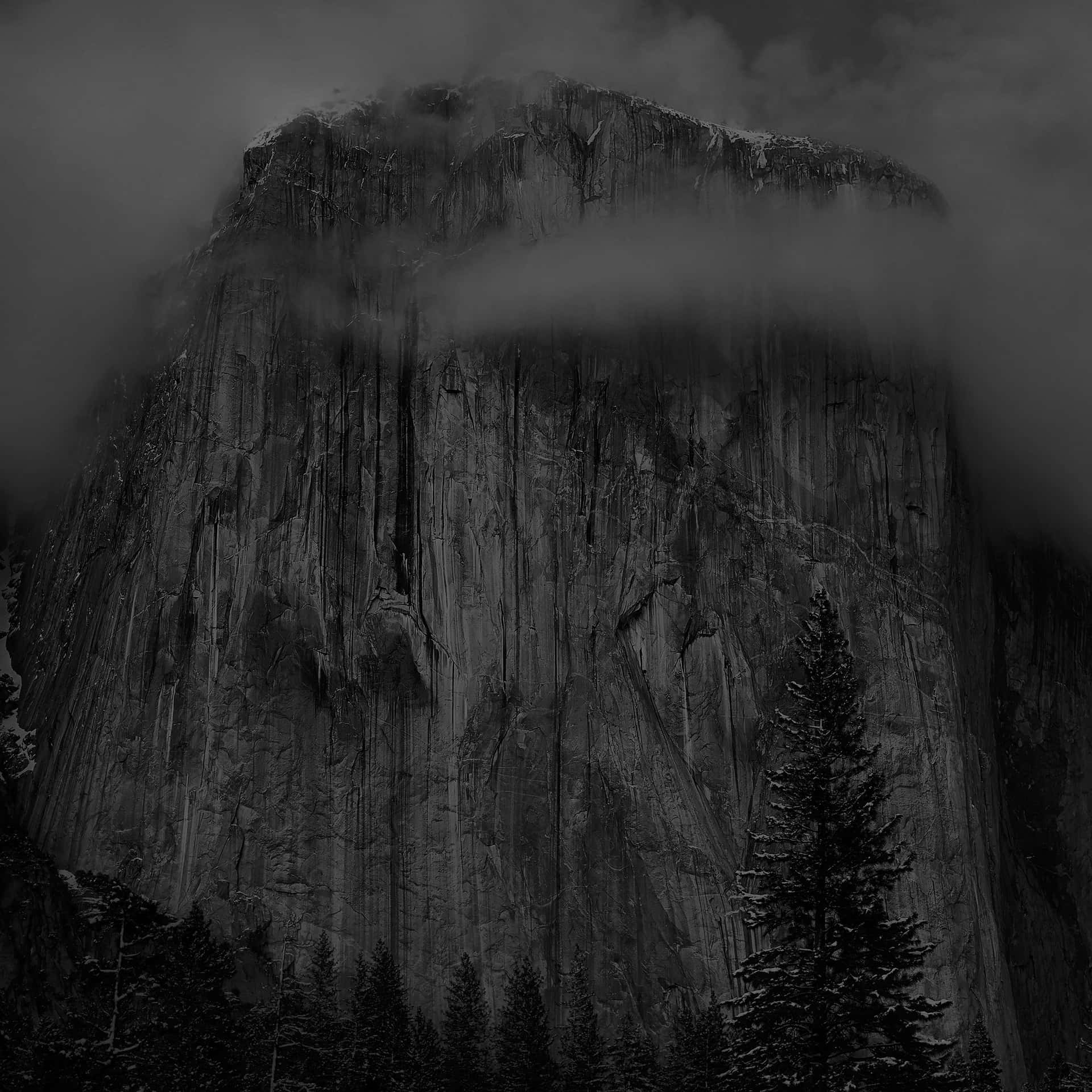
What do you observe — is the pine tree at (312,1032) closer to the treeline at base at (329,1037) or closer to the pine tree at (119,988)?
the treeline at base at (329,1037)

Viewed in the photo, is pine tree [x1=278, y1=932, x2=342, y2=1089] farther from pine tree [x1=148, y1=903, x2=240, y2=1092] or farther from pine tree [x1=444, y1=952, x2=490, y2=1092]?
pine tree [x1=444, y1=952, x2=490, y2=1092]

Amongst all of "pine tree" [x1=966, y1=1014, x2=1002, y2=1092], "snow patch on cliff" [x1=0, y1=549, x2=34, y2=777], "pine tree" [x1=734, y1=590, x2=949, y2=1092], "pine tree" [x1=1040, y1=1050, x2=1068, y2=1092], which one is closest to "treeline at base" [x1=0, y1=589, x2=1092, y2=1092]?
"pine tree" [x1=734, y1=590, x2=949, y2=1092]

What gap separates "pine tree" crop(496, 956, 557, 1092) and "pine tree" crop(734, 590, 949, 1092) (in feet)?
106

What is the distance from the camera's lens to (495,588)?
85.1m

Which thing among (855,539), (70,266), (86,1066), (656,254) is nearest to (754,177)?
(656,254)

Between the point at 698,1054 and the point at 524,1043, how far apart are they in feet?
25.0

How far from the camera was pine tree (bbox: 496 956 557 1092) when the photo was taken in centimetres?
6406

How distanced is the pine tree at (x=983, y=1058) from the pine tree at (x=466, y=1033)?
18.9 metres

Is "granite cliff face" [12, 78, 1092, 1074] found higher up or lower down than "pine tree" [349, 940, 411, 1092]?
higher up

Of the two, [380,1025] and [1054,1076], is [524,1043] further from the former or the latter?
[1054,1076]

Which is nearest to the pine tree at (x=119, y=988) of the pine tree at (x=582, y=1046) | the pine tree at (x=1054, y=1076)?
the pine tree at (x=582, y=1046)

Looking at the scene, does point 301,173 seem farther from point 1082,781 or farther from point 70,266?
point 1082,781

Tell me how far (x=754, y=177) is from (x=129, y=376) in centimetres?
3706

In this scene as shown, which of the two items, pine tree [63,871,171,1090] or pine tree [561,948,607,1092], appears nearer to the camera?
pine tree [63,871,171,1090]
